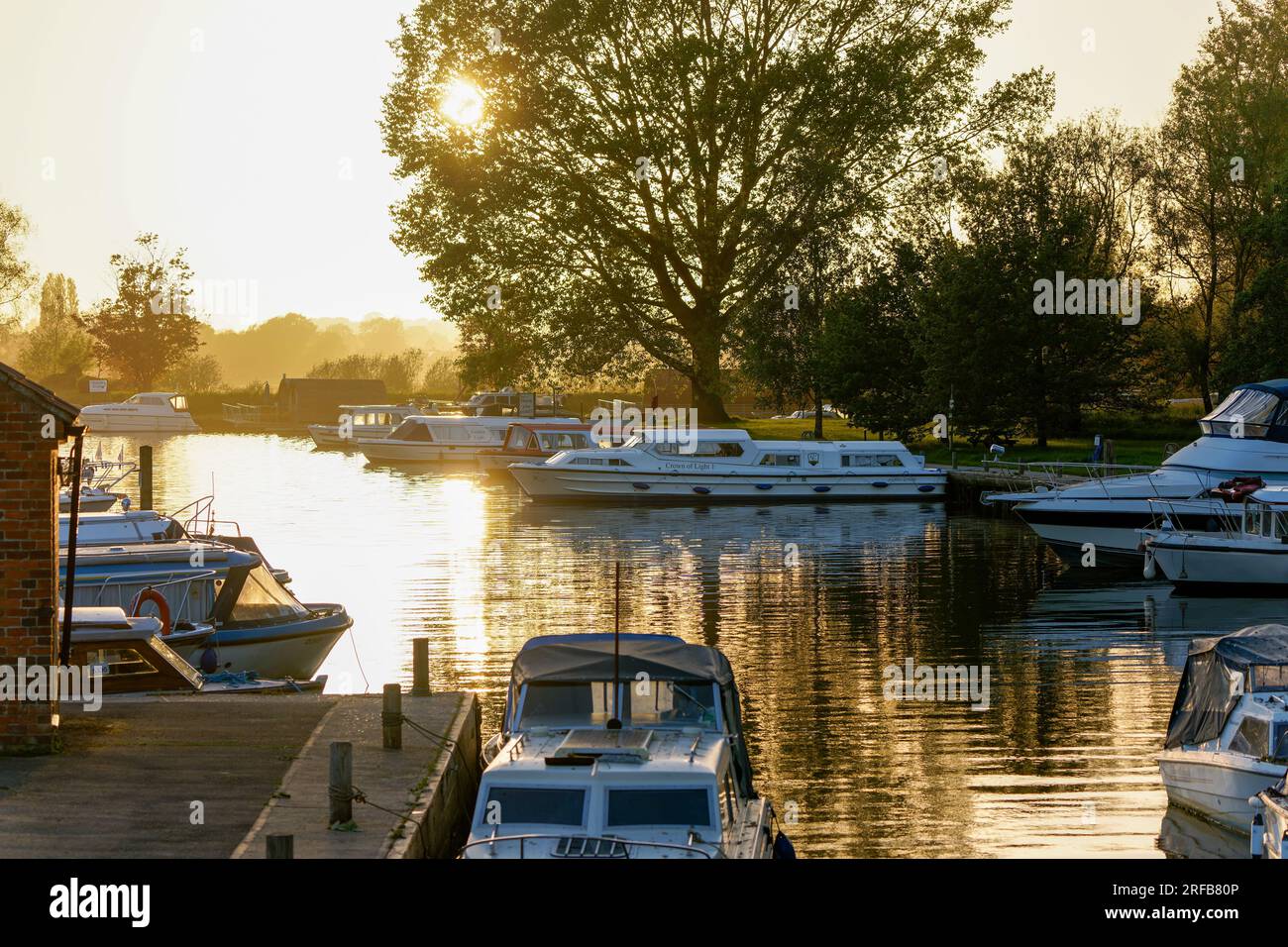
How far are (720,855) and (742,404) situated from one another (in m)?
127

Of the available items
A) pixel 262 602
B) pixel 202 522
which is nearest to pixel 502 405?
pixel 202 522

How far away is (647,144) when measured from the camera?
6800 centimetres

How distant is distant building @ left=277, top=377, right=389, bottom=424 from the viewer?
448ft

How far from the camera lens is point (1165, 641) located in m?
32.6

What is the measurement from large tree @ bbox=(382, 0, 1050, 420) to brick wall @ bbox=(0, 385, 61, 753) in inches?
2011

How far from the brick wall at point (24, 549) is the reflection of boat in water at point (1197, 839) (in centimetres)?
1311

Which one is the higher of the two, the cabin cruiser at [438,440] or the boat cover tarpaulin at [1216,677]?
the cabin cruiser at [438,440]

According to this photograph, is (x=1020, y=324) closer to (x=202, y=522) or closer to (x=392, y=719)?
(x=202, y=522)

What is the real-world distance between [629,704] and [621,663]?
496 mm

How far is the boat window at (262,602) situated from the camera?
89.1 ft

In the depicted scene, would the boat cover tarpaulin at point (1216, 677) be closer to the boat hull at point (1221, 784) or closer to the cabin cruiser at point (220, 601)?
the boat hull at point (1221, 784)

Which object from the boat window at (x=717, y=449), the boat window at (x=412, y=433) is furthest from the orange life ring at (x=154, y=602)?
the boat window at (x=412, y=433)

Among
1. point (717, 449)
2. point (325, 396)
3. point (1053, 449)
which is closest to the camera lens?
point (717, 449)
